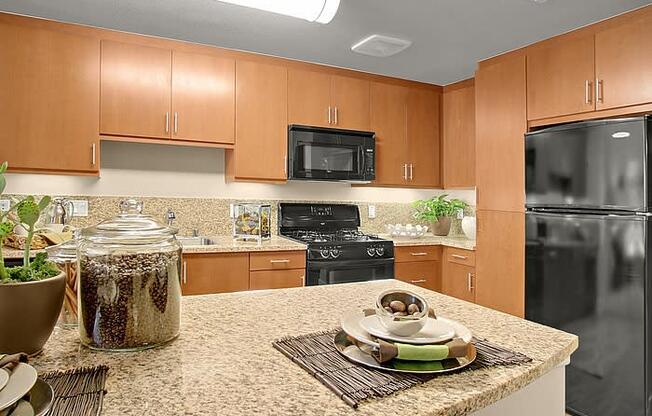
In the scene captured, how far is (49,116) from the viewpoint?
287cm

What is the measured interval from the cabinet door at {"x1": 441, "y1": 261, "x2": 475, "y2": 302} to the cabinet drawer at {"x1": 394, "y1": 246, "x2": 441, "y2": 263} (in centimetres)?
13

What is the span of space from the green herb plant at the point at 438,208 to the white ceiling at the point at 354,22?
53.2 inches

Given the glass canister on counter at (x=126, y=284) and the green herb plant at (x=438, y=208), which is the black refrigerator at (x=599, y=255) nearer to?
the green herb plant at (x=438, y=208)

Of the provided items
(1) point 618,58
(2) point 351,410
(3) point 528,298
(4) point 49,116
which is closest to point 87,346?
(2) point 351,410

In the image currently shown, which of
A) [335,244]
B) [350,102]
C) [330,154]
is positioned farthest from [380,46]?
[335,244]

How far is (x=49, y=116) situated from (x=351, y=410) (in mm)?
3009

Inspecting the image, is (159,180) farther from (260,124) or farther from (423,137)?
(423,137)

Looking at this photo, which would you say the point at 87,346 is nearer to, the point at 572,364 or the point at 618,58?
the point at 572,364

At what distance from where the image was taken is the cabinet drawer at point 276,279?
10.1 ft

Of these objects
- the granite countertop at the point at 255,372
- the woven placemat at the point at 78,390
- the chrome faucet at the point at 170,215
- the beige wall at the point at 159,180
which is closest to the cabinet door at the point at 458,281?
the beige wall at the point at 159,180

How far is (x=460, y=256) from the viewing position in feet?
12.1

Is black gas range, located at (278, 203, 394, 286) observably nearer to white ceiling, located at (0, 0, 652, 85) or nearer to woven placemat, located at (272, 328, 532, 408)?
white ceiling, located at (0, 0, 652, 85)

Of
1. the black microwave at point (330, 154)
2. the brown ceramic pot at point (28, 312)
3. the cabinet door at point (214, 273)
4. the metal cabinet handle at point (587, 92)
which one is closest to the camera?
the brown ceramic pot at point (28, 312)

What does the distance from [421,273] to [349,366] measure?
9.97ft
